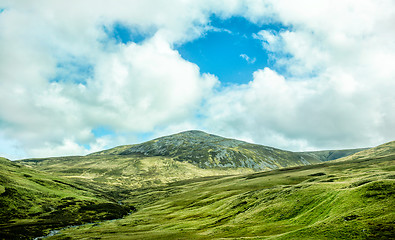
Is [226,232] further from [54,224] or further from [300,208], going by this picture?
[54,224]

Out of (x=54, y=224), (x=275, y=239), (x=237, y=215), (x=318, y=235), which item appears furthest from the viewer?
(x=54, y=224)

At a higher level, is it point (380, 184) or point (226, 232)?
point (380, 184)

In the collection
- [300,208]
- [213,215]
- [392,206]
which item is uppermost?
[392,206]

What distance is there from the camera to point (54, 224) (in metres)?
109

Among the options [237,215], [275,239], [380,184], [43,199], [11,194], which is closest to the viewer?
[275,239]

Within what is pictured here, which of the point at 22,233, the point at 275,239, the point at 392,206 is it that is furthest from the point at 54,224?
the point at 392,206

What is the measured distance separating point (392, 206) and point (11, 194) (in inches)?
6851

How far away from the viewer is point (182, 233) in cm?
6750

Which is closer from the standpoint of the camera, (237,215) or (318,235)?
(318,235)

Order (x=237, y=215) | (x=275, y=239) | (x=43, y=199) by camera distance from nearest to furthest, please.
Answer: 1. (x=275, y=239)
2. (x=237, y=215)
3. (x=43, y=199)

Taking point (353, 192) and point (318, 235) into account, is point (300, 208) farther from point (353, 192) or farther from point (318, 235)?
point (318, 235)

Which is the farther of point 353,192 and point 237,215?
point 237,215

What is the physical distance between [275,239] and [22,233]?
9818 cm

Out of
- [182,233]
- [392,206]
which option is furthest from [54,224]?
[392,206]
